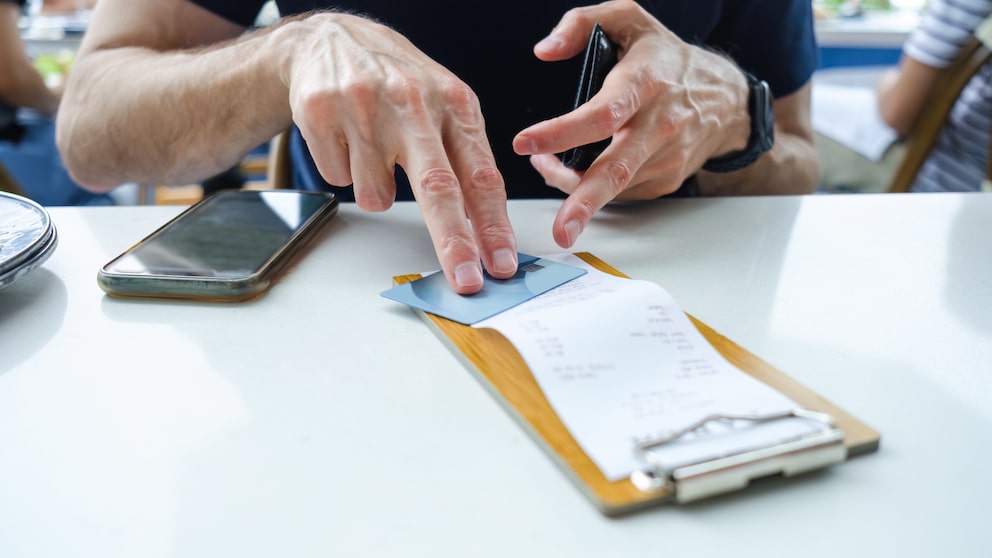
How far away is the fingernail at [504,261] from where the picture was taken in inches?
23.5

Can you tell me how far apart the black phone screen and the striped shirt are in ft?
5.11

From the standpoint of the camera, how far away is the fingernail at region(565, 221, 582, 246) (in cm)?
66

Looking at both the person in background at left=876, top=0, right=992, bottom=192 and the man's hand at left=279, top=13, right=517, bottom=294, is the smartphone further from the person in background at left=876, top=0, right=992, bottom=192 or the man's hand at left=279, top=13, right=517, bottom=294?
the person in background at left=876, top=0, right=992, bottom=192

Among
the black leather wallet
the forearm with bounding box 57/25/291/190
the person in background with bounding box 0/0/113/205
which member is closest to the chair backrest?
the black leather wallet

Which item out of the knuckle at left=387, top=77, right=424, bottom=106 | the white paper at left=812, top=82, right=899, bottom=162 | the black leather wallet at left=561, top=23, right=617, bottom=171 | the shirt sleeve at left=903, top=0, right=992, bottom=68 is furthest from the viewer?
the white paper at left=812, top=82, right=899, bottom=162

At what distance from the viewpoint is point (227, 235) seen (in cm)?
68

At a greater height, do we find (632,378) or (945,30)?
(632,378)

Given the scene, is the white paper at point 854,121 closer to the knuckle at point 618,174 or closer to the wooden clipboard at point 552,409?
the knuckle at point 618,174

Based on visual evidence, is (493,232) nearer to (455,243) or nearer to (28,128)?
(455,243)

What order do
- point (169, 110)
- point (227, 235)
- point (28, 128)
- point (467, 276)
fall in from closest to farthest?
point (467, 276) → point (227, 235) → point (169, 110) → point (28, 128)

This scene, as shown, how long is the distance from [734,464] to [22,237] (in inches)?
22.7

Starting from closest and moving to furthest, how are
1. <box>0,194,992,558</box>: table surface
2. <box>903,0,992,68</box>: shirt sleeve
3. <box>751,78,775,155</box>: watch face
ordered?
<box>0,194,992,558</box>: table surface, <box>751,78,775,155</box>: watch face, <box>903,0,992,68</box>: shirt sleeve

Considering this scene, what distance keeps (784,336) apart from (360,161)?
0.36 metres

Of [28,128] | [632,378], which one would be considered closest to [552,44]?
[632,378]
